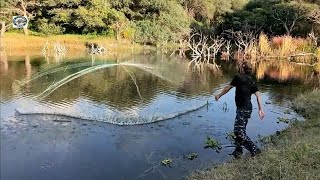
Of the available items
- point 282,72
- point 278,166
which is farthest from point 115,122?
point 282,72

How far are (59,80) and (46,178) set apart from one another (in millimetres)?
10829

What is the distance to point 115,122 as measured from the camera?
1016 cm

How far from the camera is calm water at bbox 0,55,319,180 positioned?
7.36m

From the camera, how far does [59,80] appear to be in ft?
55.9

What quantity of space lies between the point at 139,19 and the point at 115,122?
32014mm

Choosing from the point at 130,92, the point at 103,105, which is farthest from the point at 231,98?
the point at 103,105

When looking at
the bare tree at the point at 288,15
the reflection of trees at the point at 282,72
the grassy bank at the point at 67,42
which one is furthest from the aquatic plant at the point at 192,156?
the bare tree at the point at 288,15

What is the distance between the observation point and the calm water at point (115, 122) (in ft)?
24.1

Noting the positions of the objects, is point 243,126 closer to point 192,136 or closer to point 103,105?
point 192,136

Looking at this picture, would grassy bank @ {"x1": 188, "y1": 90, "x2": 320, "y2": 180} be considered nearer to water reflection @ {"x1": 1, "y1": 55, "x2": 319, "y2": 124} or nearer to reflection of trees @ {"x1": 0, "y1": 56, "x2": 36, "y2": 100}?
water reflection @ {"x1": 1, "y1": 55, "x2": 319, "y2": 124}

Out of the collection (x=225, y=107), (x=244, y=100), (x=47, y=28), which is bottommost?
(x=225, y=107)

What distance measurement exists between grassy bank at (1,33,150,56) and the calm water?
1630 centimetres

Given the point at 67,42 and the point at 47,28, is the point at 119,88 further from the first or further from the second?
the point at 47,28

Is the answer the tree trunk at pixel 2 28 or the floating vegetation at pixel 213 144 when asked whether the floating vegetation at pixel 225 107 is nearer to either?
the floating vegetation at pixel 213 144
